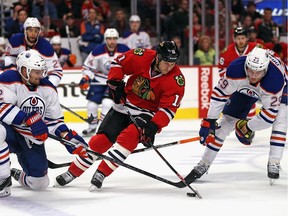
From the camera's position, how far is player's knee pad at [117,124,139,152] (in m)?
5.50

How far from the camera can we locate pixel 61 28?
1122cm

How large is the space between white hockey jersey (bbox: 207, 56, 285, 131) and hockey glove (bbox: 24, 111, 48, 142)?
1.13m

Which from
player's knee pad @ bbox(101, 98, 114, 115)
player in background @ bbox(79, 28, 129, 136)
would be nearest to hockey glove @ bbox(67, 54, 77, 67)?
player in background @ bbox(79, 28, 129, 136)

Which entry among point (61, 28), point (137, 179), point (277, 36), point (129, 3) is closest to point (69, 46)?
point (61, 28)

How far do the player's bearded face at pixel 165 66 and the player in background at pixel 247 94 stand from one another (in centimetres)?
41

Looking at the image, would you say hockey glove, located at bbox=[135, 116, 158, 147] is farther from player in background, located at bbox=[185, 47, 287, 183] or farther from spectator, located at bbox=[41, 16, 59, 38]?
spectator, located at bbox=[41, 16, 59, 38]

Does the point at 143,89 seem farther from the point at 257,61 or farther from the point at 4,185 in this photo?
the point at 4,185

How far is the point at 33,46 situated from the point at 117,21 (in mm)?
3806

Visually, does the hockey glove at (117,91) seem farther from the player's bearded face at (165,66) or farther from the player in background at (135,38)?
the player in background at (135,38)

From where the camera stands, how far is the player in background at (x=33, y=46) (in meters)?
7.66

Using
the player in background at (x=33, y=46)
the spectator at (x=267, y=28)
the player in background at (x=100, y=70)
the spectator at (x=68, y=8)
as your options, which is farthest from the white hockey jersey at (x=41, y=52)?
the spectator at (x=267, y=28)

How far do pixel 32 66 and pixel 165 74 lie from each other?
0.83m

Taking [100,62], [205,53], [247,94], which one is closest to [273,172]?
[247,94]

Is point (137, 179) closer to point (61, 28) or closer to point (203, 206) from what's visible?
point (203, 206)
